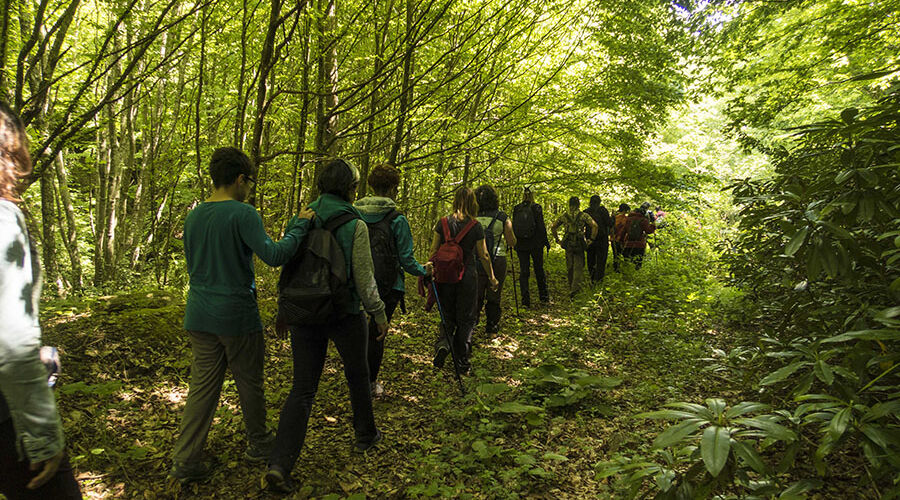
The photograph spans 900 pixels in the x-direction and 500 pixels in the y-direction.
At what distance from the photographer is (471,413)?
3.93 meters

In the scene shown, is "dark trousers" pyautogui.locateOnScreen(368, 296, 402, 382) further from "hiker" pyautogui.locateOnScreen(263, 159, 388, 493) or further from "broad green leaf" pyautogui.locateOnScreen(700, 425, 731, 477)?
"broad green leaf" pyautogui.locateOnScreen(700, 425, 731, 477)

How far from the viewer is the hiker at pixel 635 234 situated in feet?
33.2

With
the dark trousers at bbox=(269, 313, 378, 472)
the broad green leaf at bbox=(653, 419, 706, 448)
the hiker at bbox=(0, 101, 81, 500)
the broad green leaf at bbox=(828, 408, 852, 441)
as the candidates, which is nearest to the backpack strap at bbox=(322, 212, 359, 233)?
the dark trousers at bbox=(269, 313, 378, 472)

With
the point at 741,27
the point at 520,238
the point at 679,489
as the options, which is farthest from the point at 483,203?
the point at 741,27

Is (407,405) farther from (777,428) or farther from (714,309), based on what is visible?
(714,309)

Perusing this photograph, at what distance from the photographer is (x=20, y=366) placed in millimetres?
1333

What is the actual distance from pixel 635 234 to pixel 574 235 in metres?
2.42

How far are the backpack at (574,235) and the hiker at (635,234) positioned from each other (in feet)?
6.98

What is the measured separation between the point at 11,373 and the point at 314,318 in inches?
61.0

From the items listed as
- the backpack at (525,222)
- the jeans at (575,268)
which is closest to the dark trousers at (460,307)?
the backpack at (525,222)

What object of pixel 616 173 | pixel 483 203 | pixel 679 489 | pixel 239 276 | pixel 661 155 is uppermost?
pixel 661 155

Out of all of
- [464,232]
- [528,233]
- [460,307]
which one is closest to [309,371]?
[460,307]

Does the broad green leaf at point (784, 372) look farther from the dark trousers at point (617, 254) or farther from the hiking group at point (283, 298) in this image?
the dark trousers at point (617, 254)

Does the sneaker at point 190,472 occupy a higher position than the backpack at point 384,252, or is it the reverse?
the backpack at point 384,252
